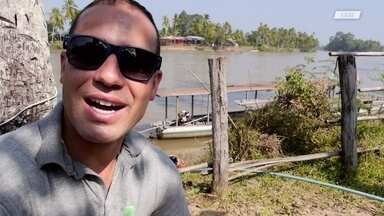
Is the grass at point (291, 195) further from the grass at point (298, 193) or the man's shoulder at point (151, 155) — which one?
the man's shoulder at point (151, 155)

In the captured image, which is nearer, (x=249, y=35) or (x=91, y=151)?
(x=91, y=151)

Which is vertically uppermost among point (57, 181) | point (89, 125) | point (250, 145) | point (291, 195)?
point (89, 125)

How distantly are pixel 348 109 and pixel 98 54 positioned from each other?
13.8 feet

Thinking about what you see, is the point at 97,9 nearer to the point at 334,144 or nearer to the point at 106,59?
the point at 106,59

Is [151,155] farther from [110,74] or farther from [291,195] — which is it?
[291,195]

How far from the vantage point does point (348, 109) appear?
469 cm

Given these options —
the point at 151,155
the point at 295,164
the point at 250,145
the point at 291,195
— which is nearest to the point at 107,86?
the point at 151,155

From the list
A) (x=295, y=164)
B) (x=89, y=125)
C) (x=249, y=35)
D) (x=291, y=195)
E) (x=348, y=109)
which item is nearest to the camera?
(x=89, y=125)

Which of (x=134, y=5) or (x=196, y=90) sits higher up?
(x=134, y=5)

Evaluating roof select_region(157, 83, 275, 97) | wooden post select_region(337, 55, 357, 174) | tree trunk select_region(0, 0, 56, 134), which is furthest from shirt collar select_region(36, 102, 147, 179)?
roof select_region(157, 83, 275, 97)

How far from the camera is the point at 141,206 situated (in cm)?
109

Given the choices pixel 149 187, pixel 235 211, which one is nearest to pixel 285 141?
pixel 235 211

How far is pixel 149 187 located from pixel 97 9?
1.49ft

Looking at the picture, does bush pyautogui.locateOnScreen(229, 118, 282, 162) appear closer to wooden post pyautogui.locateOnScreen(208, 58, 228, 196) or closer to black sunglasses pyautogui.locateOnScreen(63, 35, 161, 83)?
wooden post pyautogui.locateOnScreen(208, 58, 228, 196)
